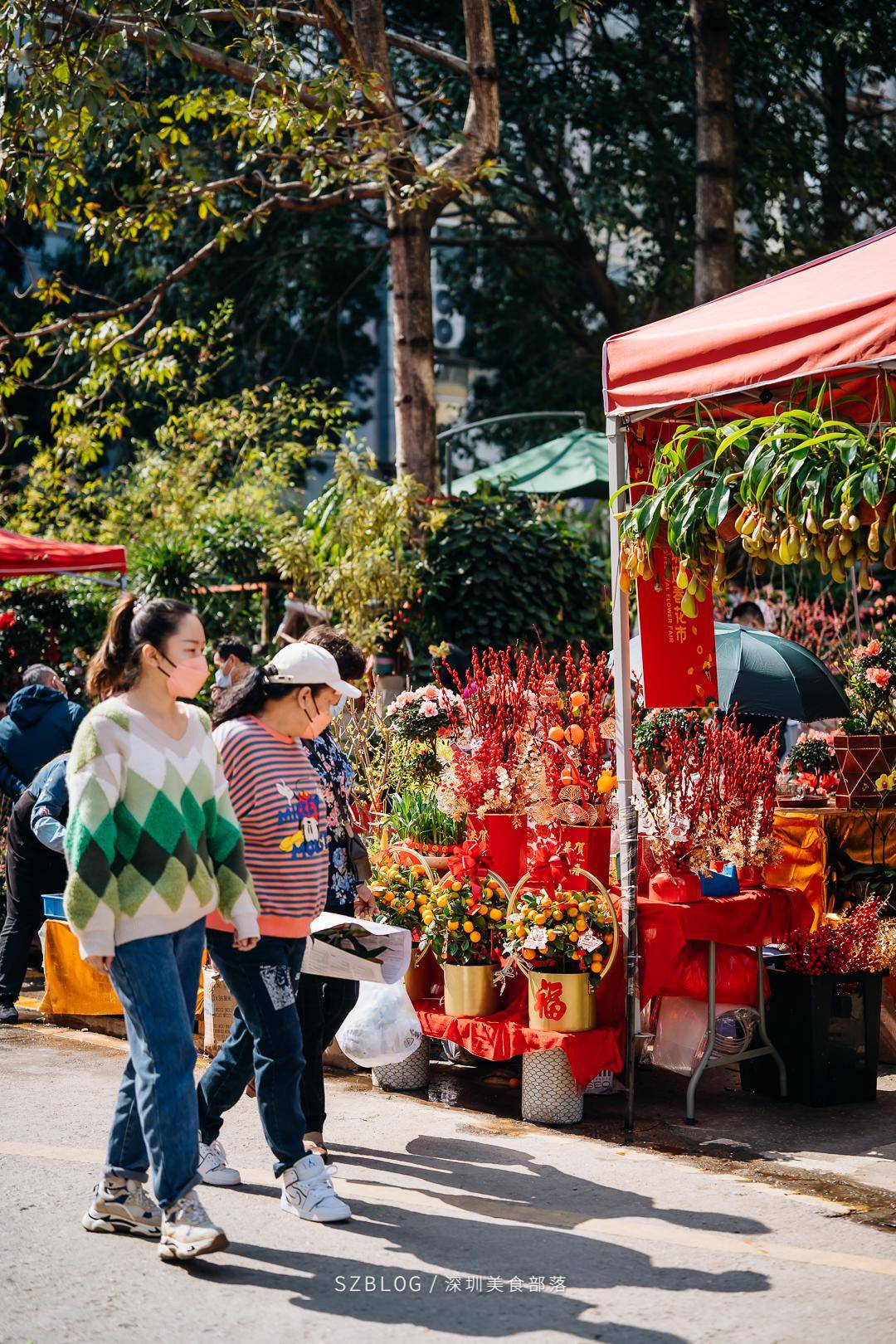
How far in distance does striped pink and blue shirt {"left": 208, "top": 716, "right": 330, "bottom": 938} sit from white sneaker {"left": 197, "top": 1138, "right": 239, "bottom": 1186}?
843 mm

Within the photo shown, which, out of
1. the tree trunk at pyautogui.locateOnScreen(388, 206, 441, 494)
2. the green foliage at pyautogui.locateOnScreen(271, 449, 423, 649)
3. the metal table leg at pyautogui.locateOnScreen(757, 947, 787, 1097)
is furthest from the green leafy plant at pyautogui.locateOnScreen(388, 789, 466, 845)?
the tree trunk at pyautogui.locateOnScreen(388, 206, 441, 494)

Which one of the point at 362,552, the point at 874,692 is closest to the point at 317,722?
the point at 874,692

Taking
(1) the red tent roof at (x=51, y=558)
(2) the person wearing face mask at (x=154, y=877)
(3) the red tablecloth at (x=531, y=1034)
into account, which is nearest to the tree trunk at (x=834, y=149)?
(1) the red tent roof at (x=51, y=558)

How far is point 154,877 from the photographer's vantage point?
382 cm

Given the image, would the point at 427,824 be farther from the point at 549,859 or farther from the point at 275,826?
the point at 275,826

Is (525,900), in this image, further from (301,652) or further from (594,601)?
(594,601)

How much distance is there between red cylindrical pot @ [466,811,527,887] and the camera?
574cm

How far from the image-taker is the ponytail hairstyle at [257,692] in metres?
4.40

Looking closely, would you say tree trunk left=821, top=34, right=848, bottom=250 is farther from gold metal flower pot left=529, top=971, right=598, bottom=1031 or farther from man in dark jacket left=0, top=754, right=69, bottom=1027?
gold metal flower pot left=529, top=971, right=598, bottom=1031

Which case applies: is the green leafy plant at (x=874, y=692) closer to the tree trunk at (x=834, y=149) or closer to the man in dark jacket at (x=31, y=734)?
the man in dark jacket at (x=31, y=734)

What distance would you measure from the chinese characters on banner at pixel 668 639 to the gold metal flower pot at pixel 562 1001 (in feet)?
3.59

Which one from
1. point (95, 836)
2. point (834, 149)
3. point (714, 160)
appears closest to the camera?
point (95, 836)

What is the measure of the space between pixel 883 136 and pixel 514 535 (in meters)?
11.7

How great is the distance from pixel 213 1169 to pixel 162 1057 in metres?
1.00
